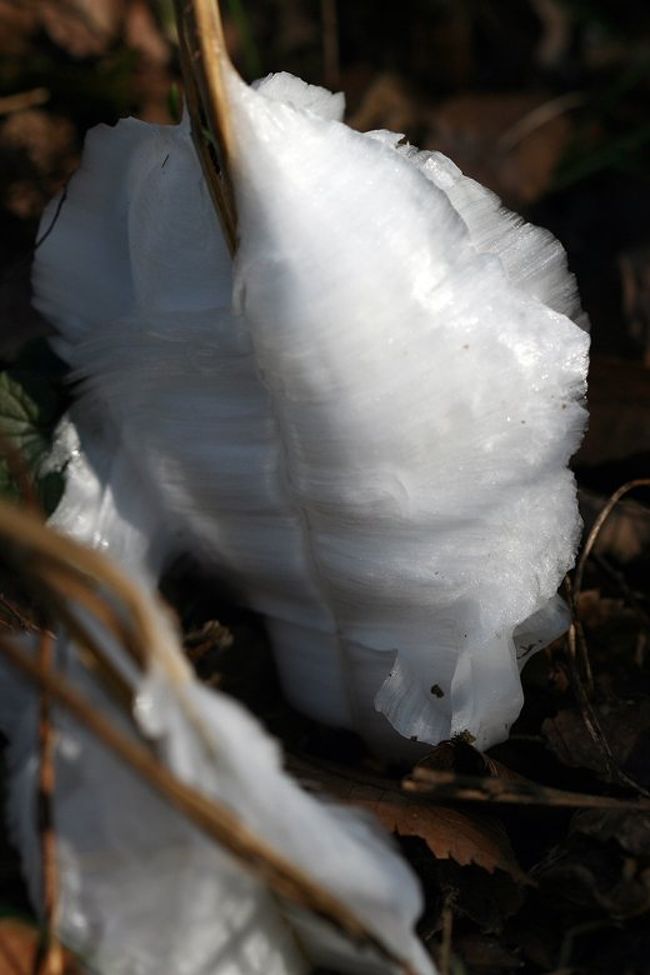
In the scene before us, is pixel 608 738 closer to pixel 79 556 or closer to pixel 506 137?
pixel 79 556

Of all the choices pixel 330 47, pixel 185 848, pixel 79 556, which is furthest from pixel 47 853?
pixel 330 47

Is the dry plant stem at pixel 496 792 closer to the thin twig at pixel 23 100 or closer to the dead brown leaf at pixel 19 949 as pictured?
the dead brown leaf at pixel 19 949

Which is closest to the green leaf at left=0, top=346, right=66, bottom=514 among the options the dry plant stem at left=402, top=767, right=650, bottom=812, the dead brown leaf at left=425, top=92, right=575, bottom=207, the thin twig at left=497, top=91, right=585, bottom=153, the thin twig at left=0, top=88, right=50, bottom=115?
the dry plant stem at left=402, top=767, right=650, bottom=812

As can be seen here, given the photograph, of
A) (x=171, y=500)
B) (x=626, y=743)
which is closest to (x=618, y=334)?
(x=626, y=743)

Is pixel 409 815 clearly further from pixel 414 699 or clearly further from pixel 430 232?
pixel 430 232

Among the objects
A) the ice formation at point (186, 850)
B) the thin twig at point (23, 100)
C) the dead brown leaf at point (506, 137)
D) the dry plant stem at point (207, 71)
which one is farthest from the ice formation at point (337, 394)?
the dead brown leaf at point (506, 137)

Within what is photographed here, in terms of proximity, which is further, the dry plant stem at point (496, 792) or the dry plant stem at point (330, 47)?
the dry plant stem at point (330, 47)

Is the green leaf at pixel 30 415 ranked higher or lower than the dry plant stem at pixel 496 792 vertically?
higher
